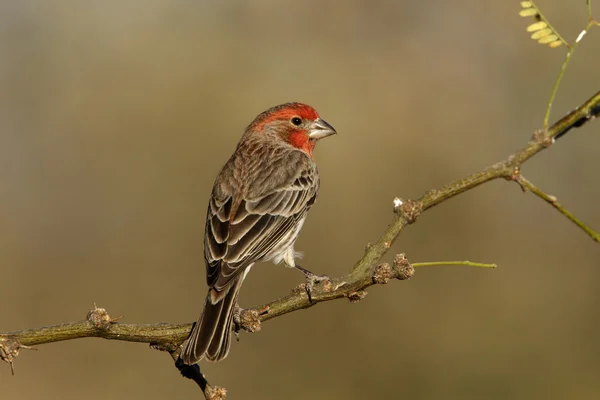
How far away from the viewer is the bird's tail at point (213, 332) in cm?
444

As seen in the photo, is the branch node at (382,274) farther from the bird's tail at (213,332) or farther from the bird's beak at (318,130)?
the bird's beak at (318,130)

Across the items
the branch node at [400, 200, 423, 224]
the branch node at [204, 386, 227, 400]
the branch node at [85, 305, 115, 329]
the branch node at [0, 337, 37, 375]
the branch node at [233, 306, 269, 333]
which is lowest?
the branch node at [204, 386, 227, 400]

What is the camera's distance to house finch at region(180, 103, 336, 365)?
5.16 m

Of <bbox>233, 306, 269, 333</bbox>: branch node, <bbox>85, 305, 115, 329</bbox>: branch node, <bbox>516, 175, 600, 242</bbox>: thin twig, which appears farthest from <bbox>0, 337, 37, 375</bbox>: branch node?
<bbox>516, 175, 600, 242</bbox>: thin twig

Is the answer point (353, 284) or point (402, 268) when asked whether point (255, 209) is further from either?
point (402, 268)

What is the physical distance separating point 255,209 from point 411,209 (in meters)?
2.07

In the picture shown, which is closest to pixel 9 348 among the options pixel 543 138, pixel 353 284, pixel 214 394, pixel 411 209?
pixel 214 394

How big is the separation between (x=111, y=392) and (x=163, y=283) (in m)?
1.57

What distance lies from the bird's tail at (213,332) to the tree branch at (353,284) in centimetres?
8

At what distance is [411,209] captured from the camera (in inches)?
171

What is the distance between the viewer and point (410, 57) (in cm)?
1380

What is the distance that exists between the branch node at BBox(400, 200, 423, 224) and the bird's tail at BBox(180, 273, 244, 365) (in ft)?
4.22

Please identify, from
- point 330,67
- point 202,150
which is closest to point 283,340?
point 202,150

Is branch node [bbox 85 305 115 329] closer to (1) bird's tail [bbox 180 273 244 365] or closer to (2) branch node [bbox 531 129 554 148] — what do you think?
(1) bird's tail [bbox 180 273 244 365]
